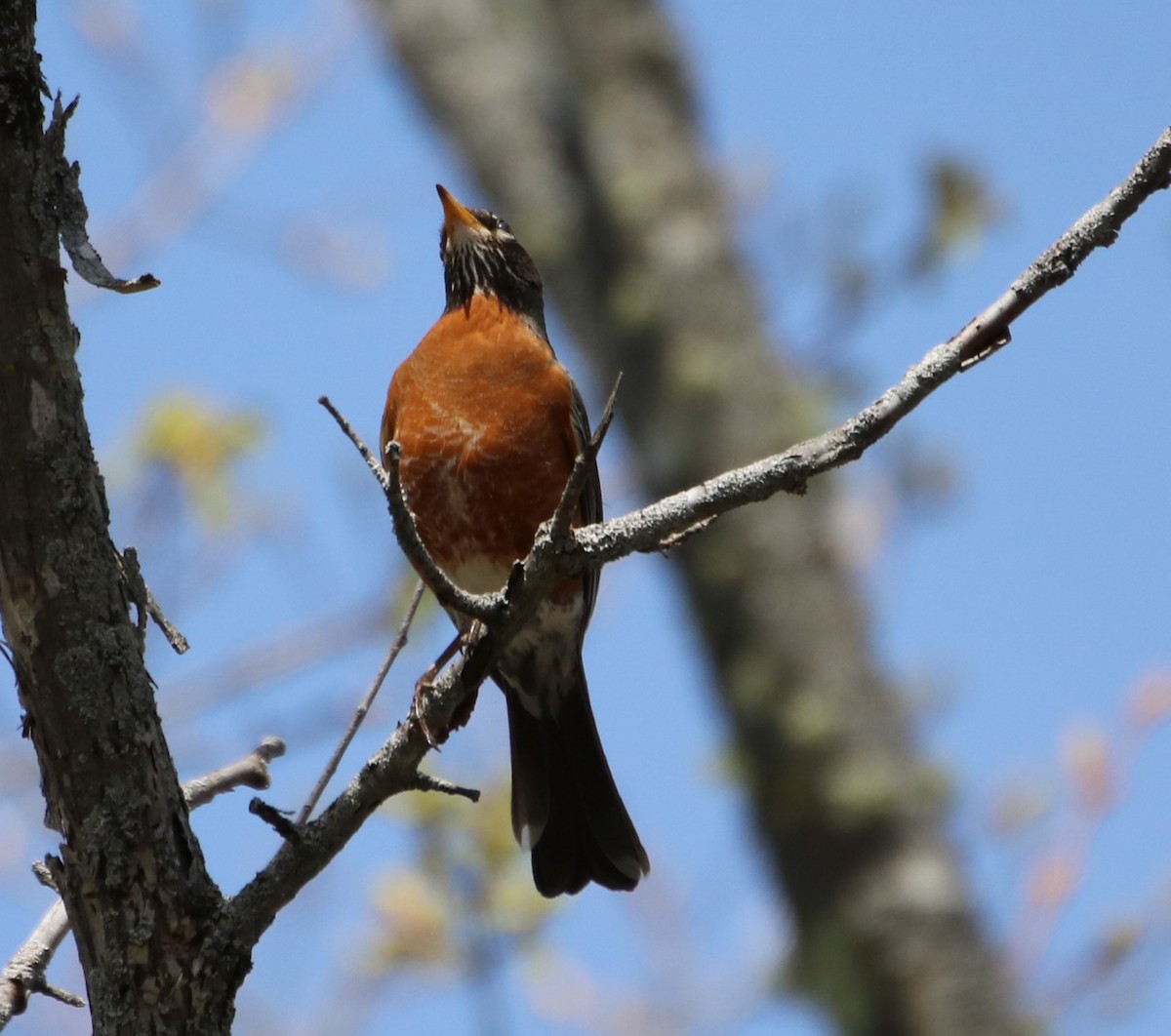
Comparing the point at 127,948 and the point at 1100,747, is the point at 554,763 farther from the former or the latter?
the point at 1100,747

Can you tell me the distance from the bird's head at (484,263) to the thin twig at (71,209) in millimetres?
2559

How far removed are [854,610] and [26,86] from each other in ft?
16.3

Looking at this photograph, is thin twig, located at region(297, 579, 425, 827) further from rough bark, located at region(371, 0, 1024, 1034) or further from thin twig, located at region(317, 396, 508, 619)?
rough bark, located at region(371, 0, 1024, 1034)

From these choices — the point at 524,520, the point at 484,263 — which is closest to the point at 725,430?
the point at 484,263

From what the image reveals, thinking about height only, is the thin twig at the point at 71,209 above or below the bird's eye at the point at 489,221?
below

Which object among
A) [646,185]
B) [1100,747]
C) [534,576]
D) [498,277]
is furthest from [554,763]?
[646,185]

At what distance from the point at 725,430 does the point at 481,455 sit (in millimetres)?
2882

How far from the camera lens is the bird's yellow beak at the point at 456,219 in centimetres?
529

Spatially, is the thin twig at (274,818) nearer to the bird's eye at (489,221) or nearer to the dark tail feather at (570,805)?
the dark tail feather at (570,805)

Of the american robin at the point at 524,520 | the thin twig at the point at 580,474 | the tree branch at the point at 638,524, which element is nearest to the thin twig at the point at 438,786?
the tree branch at the point at 638,524

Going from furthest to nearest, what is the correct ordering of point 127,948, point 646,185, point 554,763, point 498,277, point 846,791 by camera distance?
point 646,185, point 846,791, point 498,277, point 554,763, point 127,948

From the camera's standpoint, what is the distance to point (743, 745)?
21.4 feet

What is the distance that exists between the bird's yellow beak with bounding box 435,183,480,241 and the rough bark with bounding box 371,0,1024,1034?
5.48ft

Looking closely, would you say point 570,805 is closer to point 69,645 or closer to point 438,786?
point 438,786
